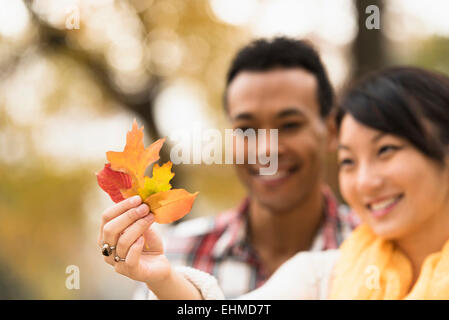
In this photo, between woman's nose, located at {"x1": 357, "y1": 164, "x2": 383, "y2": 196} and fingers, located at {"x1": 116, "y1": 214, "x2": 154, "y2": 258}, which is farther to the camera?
woman's nose, located at {"x1": 357, "y1": 164, "x2": 383, "y2": 196}

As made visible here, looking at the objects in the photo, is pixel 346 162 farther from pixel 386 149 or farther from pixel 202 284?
pixel 202 284

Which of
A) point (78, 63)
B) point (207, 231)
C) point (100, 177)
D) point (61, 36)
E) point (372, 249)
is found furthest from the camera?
point (78, 63)

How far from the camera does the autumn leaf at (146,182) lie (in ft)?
2.44

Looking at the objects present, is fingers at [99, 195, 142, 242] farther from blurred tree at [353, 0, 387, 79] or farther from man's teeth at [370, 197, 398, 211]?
blurred tree at [353, 0, 387, 79]

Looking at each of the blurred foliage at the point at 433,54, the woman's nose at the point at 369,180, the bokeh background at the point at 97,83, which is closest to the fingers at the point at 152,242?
the woman's nose at the point at 369,180

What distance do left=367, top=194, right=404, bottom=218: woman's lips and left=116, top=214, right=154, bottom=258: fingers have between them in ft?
1.79

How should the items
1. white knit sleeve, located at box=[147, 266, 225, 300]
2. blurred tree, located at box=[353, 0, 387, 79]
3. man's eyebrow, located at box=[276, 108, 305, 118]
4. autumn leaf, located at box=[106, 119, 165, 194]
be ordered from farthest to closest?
blurred tree, located at box=[353, 0, 387, 79]
man's eyebrow, located at box=[276, 108, 305, 118]
white knit sleeve, located at box=[147, 266, 225, 300]
autumn leaf, located at box=[106, 119, 165, 194]

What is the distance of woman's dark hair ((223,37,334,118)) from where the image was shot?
1.62 meters

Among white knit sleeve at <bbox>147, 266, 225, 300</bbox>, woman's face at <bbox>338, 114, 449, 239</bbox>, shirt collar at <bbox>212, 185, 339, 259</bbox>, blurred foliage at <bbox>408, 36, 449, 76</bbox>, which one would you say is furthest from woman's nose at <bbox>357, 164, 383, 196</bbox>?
blurred foliage at <bbox>408, 36, 449, 76</bbox>
